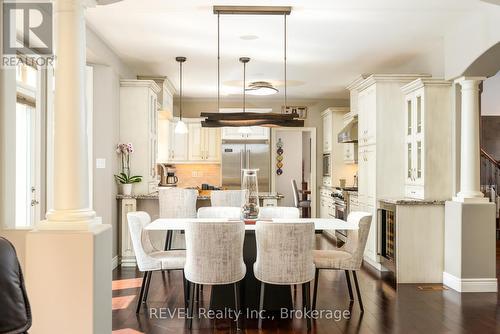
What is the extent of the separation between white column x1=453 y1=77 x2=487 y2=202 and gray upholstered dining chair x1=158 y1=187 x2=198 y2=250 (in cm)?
308

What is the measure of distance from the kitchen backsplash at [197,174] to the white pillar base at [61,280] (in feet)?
23.4

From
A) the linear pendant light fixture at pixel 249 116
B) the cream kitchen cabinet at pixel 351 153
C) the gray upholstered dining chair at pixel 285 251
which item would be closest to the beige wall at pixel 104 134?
the linear pendant light fixture at pixel 249 116

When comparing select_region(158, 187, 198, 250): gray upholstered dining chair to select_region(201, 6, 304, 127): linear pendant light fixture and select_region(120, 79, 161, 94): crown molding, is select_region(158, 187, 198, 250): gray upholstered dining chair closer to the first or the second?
select_region(201, 6, 304, 127): linear pendant light fixture

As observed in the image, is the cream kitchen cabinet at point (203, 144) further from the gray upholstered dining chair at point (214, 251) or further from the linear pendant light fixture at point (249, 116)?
the gray upholstered dining chair at point (214, 251)

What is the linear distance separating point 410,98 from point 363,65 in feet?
4.17

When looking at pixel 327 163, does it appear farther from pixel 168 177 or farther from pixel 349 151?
pixel 168 177

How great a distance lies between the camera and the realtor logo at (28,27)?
3.02m

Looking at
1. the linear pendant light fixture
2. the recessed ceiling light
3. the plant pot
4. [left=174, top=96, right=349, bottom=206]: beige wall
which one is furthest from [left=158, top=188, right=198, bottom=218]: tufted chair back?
[left=174, top=96, right=349, bottom=206]: beige wall

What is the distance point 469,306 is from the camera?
4441 mm

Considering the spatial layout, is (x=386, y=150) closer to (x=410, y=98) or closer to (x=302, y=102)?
(x=410, y=98)

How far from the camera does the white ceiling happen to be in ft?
14.7

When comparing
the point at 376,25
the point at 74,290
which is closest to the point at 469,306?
the point at 376,25

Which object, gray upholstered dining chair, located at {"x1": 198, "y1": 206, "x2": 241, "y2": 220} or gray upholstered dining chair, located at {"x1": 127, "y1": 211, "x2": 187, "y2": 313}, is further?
gray upholstered dining chair, located at {"x1": 198, "y1": 206, "x2": 241, "y2": 220}

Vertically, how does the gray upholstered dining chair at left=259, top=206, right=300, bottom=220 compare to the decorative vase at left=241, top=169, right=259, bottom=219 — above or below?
below
